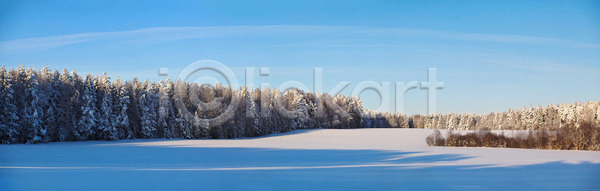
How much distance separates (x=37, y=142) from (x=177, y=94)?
58.4 ft

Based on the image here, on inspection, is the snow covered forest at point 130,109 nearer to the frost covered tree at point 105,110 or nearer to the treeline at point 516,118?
the frost covered tree at point 105,110

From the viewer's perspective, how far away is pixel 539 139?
3209cm

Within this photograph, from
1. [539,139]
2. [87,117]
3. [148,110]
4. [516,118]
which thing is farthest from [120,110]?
[516,118]

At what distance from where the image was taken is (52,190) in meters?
11.3

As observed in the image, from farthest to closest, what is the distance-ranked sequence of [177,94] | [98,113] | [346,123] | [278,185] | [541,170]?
[346,123]
[177,94]
[98,113]
[541,170]
[278,185]

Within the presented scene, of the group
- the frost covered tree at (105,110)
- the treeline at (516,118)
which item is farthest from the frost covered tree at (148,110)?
the treeline at (516,118)

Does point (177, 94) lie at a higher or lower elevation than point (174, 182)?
higher

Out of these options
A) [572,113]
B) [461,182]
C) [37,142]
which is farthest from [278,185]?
[572,113]

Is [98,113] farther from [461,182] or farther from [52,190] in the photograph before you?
[461,182]

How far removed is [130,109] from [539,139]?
38.8 m

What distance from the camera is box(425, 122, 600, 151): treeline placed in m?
30.1

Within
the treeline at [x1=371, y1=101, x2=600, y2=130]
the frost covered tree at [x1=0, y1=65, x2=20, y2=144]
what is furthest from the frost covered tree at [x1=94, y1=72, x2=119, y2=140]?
the treeline at [x1=371, y1=101, x2=600, y2=130]

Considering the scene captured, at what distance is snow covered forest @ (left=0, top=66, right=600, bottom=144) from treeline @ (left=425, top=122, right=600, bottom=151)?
121 inches

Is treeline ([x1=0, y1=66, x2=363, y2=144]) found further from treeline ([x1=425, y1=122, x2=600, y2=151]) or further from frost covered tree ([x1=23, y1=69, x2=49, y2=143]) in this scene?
treeline ([x1=425, y1=122, x2=600, y2=151])
